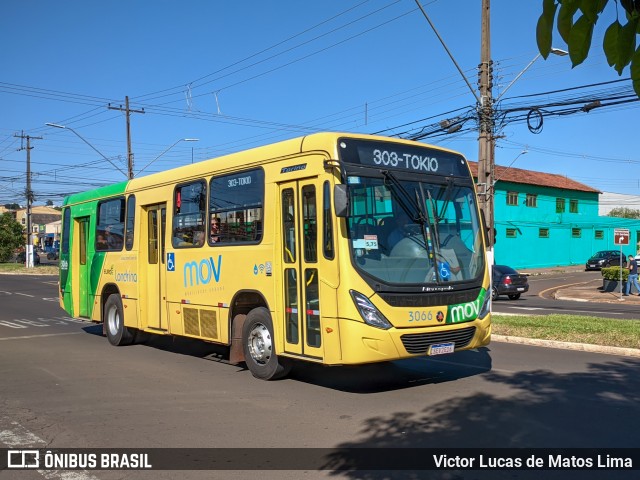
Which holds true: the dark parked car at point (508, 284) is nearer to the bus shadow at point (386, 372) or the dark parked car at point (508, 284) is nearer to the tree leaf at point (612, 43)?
the bus shadow at point (386, 372)

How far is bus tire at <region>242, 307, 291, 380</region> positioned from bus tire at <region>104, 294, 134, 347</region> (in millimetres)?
4257

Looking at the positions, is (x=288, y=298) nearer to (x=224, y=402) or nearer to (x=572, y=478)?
(x=224, y=402)

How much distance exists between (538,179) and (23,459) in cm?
5262

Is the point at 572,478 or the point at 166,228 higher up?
the point at 166,228

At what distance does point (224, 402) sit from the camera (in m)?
7.30

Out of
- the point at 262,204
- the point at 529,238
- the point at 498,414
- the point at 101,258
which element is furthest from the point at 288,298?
the point at 529,238

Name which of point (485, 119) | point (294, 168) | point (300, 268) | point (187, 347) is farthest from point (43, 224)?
point (300, 268)

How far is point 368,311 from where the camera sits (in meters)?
7.05

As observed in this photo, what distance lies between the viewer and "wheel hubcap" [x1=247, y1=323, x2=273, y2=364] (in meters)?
8.40

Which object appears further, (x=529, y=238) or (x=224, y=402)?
(x=529, y=238)

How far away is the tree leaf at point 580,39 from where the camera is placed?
229 centimetres

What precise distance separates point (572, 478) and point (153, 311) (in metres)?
8.11

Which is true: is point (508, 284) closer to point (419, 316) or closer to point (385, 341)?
point (419, 316)

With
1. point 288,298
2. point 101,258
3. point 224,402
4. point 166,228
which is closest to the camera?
point 224,402
